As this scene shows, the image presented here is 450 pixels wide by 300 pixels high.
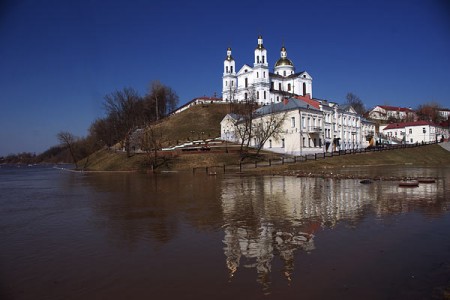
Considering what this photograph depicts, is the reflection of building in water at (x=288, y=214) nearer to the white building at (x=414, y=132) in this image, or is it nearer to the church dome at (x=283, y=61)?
the white building at (x=414, y=132)

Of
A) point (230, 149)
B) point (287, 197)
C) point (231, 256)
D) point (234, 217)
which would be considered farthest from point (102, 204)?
point (230, 149)

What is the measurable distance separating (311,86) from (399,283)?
383 feet

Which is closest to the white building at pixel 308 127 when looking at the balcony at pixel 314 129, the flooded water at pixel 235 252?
the balcony at pixel 314 129

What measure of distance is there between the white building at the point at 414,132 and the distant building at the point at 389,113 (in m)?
31.4

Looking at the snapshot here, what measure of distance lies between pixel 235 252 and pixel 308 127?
5770 cm

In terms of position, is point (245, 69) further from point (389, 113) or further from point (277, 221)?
point (277, 221)

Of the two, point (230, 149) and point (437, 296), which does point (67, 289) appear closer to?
point (437, 296)

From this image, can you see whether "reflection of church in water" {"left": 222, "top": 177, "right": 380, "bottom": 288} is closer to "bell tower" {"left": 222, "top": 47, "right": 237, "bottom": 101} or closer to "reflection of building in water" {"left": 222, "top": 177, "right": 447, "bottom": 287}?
"reflection of building in water" {"left": 222, "top": 177, "right": 447, "bottom": 287}

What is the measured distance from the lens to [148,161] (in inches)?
2301

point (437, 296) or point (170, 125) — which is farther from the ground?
point (170, 125)

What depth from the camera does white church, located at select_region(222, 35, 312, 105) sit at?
11094cm

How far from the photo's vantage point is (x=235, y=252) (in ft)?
30.3

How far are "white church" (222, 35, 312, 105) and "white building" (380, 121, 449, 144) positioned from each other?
92.1 feet

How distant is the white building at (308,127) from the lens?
208 ft
